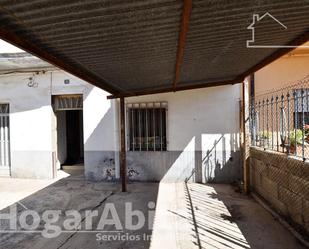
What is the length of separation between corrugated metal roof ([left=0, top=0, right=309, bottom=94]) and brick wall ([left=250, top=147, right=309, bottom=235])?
1800 millimetres

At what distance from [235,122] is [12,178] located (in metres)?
7.08

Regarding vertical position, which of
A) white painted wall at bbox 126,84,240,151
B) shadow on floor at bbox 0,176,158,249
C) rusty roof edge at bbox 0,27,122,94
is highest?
rusty roof edge at bbox 0,27,122,94

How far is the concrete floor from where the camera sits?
11.8 ft

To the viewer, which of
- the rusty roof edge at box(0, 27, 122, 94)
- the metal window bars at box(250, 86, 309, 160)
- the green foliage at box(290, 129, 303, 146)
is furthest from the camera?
the green foliage at box(290, 129, 303, 146)

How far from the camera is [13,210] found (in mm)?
5117

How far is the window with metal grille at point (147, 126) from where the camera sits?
292 inches

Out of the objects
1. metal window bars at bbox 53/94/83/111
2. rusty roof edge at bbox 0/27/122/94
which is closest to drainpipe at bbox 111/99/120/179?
metal window bars at bbox 53/94/83/111

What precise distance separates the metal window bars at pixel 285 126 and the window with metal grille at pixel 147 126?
2431 mm

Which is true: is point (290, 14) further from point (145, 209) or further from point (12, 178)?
point (12, 178)

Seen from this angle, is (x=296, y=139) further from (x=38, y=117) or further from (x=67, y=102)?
(x=38, y=117)

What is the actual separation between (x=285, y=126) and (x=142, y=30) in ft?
12.0

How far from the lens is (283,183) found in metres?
4.27

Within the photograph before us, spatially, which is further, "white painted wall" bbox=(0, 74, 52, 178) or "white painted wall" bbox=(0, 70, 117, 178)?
"white painted wall" bbox=(0, 74, 52, 178)

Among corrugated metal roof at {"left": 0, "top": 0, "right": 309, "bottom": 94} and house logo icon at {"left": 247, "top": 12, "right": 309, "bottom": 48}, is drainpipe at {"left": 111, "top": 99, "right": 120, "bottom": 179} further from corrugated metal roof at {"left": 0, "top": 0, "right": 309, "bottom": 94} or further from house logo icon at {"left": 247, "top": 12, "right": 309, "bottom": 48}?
house logo icon at {"left": 247, "top": 12, "right": 309, "bottom": 48}
